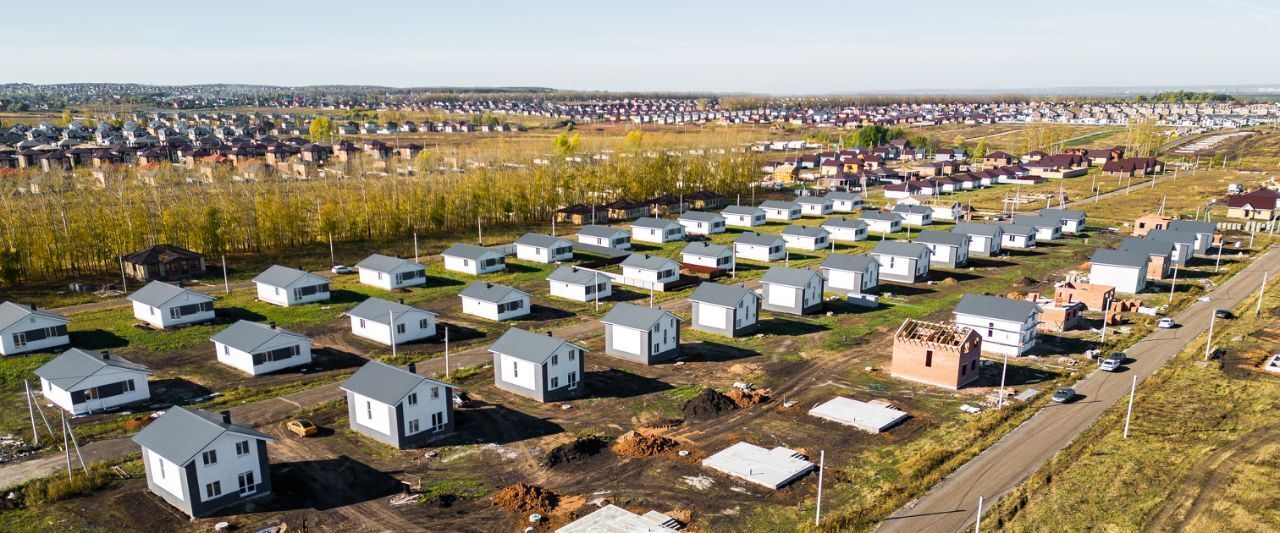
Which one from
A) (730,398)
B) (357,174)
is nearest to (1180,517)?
(730,398)

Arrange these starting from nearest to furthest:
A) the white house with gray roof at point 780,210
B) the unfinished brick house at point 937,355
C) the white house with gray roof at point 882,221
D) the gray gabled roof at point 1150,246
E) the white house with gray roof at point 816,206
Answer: the unfinished brick house at point 937,355 → the gray gabled roof at point 1150,246 → the white house with gray roof at point 882,221 → the white house with gray roof at point 780,210 → the white house with gray roof at point 816,206

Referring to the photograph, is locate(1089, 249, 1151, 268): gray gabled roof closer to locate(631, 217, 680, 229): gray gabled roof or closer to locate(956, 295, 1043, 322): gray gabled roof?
locate(956, 295, 1043, 322): gray gabled roof

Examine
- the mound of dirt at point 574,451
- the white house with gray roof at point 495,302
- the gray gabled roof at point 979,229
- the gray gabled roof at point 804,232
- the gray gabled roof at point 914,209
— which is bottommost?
the mound of dirt at point 574,451

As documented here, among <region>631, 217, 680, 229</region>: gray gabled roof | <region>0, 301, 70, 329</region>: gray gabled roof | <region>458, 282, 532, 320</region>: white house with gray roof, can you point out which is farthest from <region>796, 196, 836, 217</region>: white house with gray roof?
<region>0, 301, 70, 329</region>: gray gabled roof

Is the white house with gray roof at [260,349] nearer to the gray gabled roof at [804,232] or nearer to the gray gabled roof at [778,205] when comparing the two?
the gray gabled roof at [804,232]

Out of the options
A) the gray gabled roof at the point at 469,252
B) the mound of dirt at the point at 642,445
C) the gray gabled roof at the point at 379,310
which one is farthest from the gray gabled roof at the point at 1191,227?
the gray gabled roof at the point at 379,310

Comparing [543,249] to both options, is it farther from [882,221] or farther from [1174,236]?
[1174,236]

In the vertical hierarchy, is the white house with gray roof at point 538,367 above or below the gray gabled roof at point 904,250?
below
